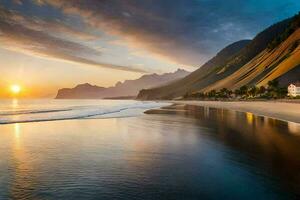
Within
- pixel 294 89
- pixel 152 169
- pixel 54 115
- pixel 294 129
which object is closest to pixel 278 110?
pixel 294 129

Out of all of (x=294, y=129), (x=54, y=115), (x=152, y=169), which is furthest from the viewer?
(x=54, y=115)

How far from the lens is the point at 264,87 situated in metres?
158

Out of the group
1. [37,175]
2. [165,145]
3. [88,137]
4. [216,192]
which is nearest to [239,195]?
[216,192]

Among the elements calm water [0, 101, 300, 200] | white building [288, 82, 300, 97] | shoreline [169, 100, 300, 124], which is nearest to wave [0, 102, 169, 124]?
calm water [0, 101, 300, 200]

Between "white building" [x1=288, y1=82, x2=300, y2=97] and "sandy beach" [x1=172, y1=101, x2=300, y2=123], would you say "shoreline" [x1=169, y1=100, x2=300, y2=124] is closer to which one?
"sandy beach" [x1=172, y1=101, x2=300, y2=123]

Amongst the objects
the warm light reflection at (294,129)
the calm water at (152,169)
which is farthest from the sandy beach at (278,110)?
the calm water at (152,169)

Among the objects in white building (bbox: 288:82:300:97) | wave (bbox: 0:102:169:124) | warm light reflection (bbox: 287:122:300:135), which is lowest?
warm light reflection (bbox: 287:122:300:135)

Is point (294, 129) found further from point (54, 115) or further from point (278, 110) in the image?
point (54, 115)

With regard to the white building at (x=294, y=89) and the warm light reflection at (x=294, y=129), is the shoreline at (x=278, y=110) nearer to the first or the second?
the warm light reflection at (x=294, y=129)

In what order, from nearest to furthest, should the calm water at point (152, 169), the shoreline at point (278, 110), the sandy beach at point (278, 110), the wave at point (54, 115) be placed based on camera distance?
the calm water at point (152, 169) < the shoreline at point (278, 110) < the sandy beach at point (278, 110) < the wave at point (54, 115)

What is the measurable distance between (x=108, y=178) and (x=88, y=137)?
13.1m

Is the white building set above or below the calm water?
above

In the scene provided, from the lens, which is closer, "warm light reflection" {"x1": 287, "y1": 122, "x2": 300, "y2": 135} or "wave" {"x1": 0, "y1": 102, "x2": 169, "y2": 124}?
"warm light reflection" {"x1": 287, "y1": 122, "x2": 300, "y2": 135}

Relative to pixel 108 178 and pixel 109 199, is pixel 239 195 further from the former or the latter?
pixel 108 178
